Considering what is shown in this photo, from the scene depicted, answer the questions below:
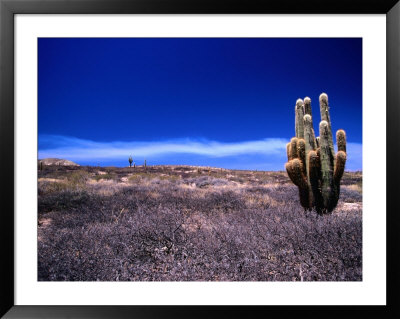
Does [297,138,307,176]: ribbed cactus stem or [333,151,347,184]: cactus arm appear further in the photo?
[297,138,307,176]: ribbed cactus stem

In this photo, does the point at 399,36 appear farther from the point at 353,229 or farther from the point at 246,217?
the point at 246,217

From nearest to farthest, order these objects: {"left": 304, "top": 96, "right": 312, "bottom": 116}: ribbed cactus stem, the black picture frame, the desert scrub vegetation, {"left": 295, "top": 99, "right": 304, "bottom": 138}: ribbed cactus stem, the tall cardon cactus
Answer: the black picture frame < the desert scrub vegetation < the tall cardon cactus < {"left": 304, "top": 96, "right": 312, "bottom": 116}: ribbed cactus stem < {"left": 295, "top": 99, "right": 304, "bottom": 138}: ribbed cactus stem

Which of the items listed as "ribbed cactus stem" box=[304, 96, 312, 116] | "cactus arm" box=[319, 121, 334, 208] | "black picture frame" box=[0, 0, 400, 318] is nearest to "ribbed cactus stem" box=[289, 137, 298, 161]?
"cactus arm" box=[319, 121, 334, 208]

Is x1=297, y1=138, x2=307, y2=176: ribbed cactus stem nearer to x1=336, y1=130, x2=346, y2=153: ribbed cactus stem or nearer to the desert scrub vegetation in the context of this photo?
x1=336, y1=130, x2=346, y2=153: ribbed cactus stem

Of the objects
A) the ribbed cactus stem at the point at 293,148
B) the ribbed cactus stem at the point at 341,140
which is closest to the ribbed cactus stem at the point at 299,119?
the ribbed cactus stem at the point at 293,148

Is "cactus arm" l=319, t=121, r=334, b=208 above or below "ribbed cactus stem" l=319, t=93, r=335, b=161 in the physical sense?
below

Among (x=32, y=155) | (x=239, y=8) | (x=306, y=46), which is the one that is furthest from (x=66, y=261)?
(x=306, y=46)

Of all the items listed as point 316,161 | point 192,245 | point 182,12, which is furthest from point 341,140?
point 182,12

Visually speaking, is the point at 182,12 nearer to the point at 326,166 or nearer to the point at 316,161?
the point at 316,161
